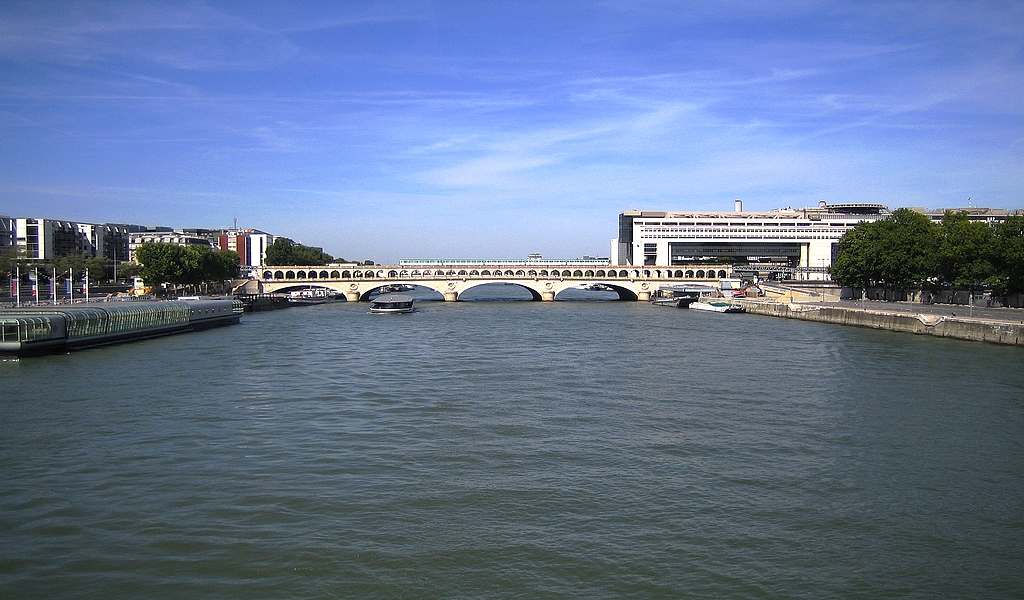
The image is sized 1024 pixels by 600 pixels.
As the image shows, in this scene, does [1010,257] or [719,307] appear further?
[719,307]

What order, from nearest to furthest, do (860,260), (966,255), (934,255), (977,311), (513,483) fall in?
(513,483) → (977,311) → (966,255) → (934,255) → (860,260)

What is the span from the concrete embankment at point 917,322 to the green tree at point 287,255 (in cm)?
7005

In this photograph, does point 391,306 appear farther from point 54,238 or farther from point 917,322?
point 54,238

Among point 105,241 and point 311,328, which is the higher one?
point 105,241

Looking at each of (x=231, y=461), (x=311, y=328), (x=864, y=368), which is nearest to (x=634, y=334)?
(x=864, y=368)

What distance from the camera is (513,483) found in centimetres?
1183

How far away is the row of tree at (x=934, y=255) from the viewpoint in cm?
3997

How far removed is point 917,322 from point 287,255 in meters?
85.4

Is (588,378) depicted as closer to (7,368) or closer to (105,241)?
(7,368)

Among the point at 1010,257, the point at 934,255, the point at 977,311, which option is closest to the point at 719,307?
the point at 934,255

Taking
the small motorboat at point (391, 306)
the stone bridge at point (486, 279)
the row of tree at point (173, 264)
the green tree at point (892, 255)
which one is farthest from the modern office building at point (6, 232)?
the green tree at point (892, 255)

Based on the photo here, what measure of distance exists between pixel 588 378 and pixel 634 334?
48.5 feet

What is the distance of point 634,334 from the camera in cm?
3684

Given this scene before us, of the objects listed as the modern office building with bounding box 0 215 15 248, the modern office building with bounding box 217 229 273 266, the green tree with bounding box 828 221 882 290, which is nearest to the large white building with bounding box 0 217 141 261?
the modern office building with bounding box 0 215 15 248
